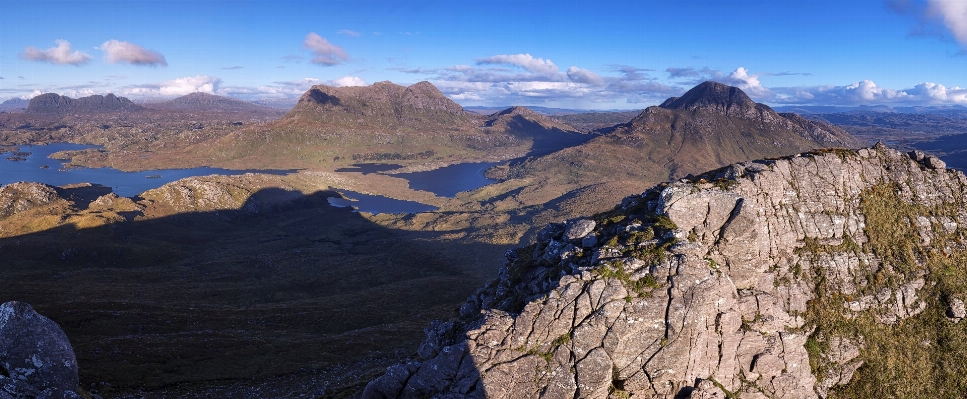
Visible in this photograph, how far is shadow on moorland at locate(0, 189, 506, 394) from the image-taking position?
225 ft

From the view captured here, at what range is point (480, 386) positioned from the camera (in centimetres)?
3553

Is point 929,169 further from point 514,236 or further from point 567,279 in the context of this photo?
point 514,236

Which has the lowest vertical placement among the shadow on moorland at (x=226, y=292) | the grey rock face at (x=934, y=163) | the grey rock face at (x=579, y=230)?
the shadow on moorland at (x=226, y=292)

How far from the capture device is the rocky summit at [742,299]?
118 ft

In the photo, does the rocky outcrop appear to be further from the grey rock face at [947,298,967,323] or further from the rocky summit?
the grey rock face at [947,298,967,323]

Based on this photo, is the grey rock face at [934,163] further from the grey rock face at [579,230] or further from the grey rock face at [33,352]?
the grey rock face at [33,352]

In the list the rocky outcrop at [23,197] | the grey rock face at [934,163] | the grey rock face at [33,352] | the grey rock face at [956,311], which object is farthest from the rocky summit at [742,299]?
the rocky outcrop at [23,197]

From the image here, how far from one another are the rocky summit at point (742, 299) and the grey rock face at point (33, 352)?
28.5 meters

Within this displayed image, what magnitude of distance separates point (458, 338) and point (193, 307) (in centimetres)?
7944

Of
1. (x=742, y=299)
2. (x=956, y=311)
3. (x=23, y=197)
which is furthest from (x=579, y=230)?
(x=23, y=197)

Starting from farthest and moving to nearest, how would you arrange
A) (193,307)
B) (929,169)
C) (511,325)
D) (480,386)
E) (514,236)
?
(514,236)
(193,307)
(929,169)
(511,325)
(480,386)

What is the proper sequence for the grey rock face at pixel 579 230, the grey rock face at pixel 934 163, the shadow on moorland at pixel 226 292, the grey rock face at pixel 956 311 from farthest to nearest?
the shadow on moorland at pixel 226 292, the grey rock face at pixel 934 163, the grey rock face at pixel 579 230, the grey rock face at pixel 956 311

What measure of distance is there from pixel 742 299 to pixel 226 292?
114 meters

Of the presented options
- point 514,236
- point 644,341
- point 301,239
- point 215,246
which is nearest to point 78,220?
point 215,246
